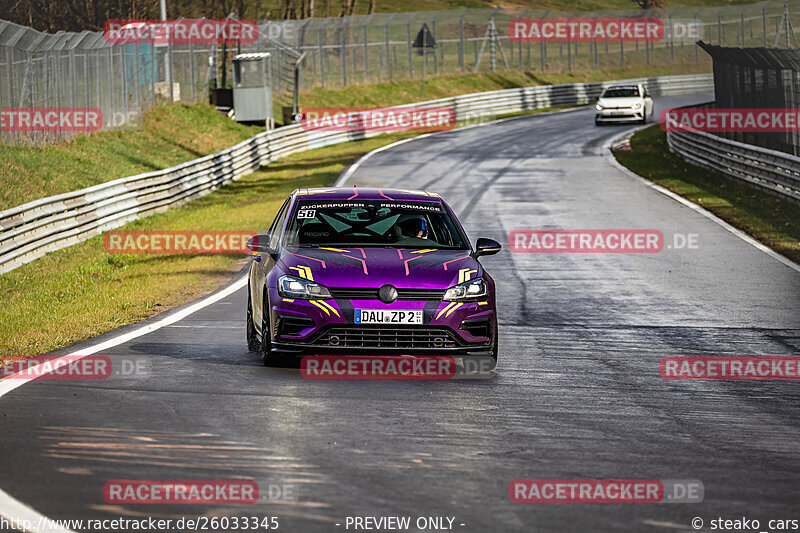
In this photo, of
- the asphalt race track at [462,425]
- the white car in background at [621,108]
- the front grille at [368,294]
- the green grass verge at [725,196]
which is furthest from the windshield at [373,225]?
the white car in background at [621,108]

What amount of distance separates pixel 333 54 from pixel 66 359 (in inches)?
1932

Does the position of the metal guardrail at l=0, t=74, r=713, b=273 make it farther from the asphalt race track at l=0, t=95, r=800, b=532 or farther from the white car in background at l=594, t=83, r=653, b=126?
the white car in background at l=594, t=83, r=653, b=126

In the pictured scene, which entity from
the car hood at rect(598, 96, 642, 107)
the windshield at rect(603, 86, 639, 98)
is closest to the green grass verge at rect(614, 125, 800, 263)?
the car hood at rect(598, 96, 642, 107)

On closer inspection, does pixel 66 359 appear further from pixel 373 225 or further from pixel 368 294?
pixel 373 225

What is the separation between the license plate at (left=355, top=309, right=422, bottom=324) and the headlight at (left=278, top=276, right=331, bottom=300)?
0.32 meters

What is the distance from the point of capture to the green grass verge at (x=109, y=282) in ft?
42.8

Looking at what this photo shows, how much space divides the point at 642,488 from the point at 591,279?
11077mm

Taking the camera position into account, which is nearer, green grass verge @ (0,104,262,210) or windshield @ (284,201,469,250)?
windshield @ (284,201,469,250)

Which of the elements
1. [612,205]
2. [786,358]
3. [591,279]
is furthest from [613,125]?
[786,358]

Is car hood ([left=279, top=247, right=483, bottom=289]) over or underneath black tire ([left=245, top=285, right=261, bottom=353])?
over

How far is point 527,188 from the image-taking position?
31156 mm

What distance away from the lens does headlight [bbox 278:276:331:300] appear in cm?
1018

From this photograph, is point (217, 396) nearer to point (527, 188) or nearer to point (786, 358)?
point (786, 358)

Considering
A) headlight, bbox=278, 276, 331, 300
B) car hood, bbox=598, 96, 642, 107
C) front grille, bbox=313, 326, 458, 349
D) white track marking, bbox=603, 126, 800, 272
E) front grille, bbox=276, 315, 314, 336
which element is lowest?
white track marking, bbox=603, 126, 800, 272
